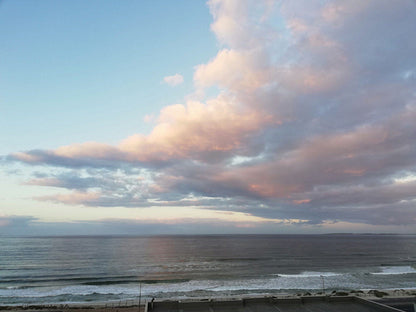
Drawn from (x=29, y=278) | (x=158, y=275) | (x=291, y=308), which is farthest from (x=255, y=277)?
(x=29, y=278)

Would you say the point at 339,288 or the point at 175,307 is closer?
the point at 175,307

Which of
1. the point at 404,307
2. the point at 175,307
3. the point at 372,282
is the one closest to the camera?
the point at 175,307

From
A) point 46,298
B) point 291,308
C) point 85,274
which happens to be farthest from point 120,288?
point 291,308

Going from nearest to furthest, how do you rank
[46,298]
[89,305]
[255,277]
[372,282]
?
[89,305], [46,298], [372,282], [255,277]

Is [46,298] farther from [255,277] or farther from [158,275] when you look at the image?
[255,277]

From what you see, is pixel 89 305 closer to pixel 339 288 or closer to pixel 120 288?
pixel 120 288

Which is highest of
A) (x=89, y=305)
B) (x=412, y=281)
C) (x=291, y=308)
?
(x=291, y=308)

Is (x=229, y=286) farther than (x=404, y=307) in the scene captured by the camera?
Yes

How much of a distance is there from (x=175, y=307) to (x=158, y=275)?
41626 millimetres

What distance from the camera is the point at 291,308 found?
2100 cm

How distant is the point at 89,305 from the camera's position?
3478 cm

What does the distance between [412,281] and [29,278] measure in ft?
270

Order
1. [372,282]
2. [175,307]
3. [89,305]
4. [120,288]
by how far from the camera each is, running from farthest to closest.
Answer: [372,282] → [120,288] → [89,305] → [175,307]

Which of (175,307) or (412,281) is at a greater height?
(175,307)
